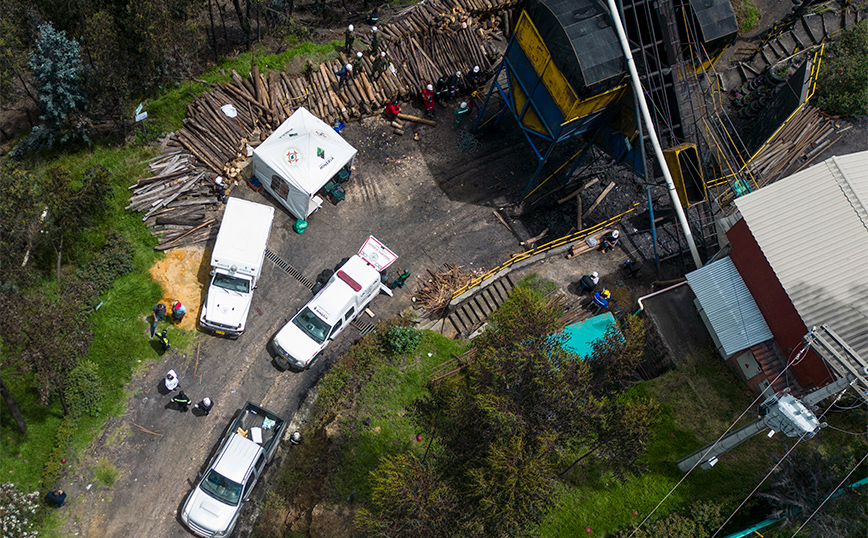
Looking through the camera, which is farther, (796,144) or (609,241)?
(796,144)

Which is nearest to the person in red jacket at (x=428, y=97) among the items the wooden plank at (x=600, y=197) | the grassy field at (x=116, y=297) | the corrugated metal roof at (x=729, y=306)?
the grassy field at (x=116, y=297)

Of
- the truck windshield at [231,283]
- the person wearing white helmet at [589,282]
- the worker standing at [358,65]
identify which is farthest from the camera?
the worker standing at [358,65]

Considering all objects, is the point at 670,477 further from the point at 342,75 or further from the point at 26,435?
the point at 342,75

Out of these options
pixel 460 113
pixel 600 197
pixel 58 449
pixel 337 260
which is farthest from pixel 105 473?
pixel 600 197

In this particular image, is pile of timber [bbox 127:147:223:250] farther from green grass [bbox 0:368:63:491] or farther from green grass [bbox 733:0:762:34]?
green grass [bbox 733:0:762:34]

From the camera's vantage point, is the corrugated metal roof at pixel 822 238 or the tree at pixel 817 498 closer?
the tree at pixel 817 498

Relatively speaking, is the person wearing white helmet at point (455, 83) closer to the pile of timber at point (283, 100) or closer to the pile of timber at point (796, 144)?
the pile of timber at point (283, 100)
